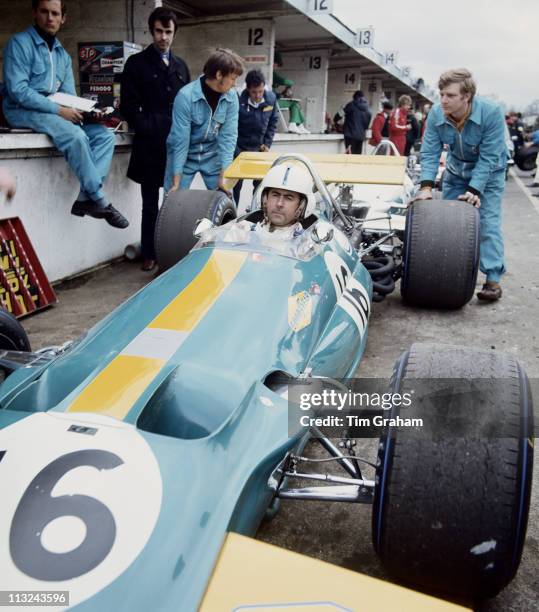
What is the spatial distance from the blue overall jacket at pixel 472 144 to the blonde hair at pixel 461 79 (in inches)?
6.6

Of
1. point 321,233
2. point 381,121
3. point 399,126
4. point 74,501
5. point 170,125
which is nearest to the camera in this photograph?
point 74,501

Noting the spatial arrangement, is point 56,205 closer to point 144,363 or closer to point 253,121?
point 253,121

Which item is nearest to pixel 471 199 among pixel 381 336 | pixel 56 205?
pixel 381 336

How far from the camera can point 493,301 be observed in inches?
188

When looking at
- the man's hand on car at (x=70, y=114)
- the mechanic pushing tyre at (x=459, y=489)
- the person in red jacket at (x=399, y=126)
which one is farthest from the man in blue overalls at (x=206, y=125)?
the person in red jacket at (x=399, y=126)

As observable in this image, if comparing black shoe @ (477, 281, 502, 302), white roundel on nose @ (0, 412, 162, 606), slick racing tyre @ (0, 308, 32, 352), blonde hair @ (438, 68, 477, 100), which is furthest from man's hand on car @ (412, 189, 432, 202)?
white roundel on nose @ (0, 412, 162, 606)

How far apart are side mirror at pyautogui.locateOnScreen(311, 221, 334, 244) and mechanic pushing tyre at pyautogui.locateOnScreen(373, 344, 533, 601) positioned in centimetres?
141

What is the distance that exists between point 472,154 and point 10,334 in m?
3.59

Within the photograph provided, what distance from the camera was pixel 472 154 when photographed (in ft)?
14.7

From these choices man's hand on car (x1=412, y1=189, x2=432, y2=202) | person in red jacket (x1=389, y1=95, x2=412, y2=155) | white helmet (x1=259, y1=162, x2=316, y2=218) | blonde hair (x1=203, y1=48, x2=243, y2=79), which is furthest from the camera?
person in red jacket (x1=389, y1=95, x2=412, y2=155)

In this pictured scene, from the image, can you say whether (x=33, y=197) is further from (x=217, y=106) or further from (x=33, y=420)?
(x=33, y=420)

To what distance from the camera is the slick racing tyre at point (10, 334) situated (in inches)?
105

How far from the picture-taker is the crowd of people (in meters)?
4.32

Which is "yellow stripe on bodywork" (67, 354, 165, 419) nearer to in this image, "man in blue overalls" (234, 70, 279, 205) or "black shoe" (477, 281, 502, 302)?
A: "black shoe" (477, 281, 502, 302)
